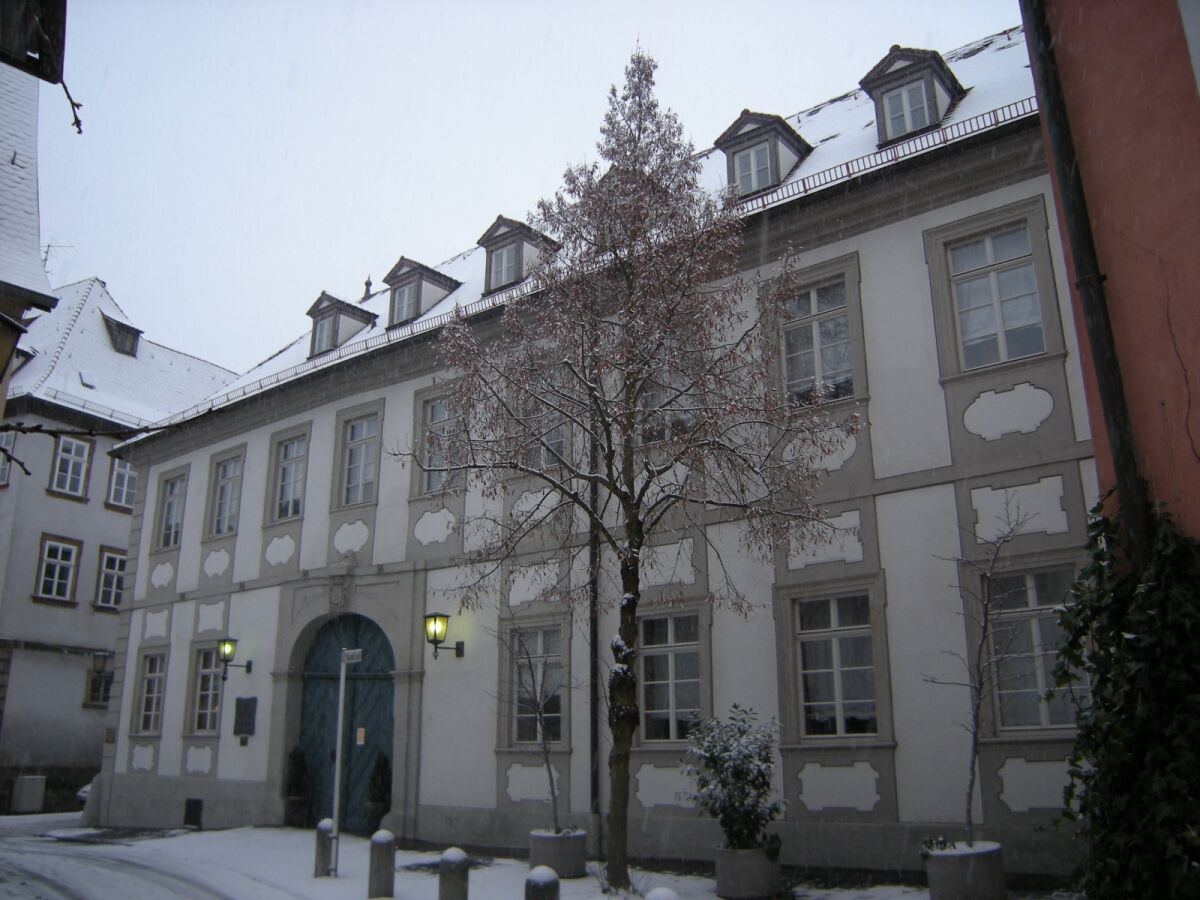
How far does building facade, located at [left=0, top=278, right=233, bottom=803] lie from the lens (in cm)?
2567

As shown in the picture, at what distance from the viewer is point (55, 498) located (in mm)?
27516

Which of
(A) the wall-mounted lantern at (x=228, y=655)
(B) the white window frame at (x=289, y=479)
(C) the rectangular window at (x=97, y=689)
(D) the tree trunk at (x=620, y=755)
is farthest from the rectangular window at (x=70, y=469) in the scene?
(D) the tree trunk at (x=620, y=755)

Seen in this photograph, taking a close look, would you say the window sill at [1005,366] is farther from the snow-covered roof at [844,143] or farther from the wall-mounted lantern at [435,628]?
the wall-mounted lantern at [435,628]

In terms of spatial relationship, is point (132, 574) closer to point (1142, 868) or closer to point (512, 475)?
point (512, 475)

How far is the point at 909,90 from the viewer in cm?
1294

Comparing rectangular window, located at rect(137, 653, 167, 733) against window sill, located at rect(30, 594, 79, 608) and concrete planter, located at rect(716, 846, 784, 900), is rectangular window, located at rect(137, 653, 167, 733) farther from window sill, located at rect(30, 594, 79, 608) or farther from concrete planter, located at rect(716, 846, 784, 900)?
concrete planter, located at rect(716, 846, 784, 900)

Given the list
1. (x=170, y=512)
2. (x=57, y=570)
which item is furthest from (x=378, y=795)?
(x=57, y=570)

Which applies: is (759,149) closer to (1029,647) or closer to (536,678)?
(1029,647)

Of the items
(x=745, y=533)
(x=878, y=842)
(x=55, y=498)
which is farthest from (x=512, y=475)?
(x=55, y=498)

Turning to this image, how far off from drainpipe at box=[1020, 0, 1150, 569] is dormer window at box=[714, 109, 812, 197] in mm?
6817

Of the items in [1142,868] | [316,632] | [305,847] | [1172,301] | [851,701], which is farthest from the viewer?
[316,632]

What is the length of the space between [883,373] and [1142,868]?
22.2 feet

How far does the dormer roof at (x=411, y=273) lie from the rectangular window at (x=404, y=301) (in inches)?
7.0

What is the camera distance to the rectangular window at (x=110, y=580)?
28172mm
